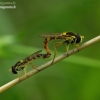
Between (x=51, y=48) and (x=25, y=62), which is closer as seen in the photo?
(x=25, y=62)

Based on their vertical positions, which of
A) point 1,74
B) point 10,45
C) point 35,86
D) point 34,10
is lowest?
point 35,86

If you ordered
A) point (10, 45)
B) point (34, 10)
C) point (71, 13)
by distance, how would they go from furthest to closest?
1. point (34, 10)
2. point (71, 13)
3. point (10, 45)

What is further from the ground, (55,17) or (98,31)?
(55,17)

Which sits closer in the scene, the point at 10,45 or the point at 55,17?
the point at 10,45

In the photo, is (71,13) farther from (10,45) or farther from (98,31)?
(10,45)

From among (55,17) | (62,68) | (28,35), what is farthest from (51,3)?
(62,68)

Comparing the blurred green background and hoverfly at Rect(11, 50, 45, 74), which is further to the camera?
the blurred green background

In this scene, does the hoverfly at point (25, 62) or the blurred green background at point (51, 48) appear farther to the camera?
the blurred green background at point (51, 48)

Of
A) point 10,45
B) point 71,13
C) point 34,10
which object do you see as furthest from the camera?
point 34,10
